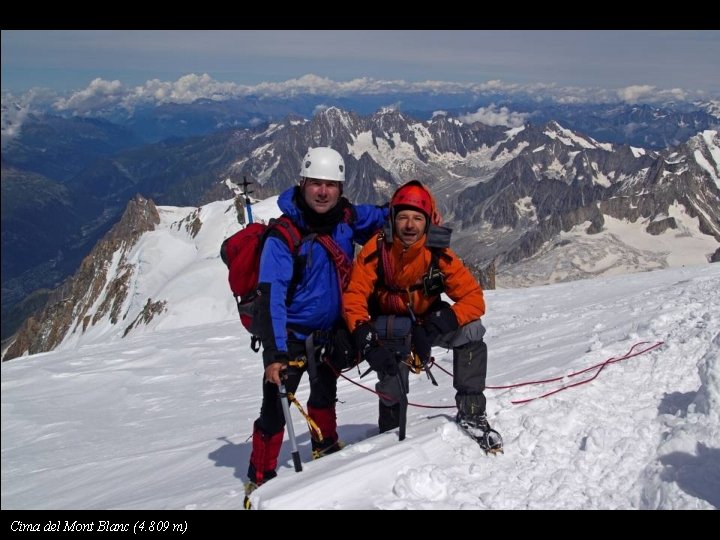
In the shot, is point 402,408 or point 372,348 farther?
point 402,408

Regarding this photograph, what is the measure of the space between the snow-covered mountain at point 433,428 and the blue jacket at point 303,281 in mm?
1517

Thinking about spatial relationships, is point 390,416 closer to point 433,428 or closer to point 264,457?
point 433,428

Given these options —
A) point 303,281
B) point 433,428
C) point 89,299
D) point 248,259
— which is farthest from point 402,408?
point 89,299

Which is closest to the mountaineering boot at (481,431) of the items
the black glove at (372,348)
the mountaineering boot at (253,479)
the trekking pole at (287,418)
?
the black glove at (372,348)

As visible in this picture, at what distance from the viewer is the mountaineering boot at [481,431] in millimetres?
5941

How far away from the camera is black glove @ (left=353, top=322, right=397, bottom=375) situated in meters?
5.99

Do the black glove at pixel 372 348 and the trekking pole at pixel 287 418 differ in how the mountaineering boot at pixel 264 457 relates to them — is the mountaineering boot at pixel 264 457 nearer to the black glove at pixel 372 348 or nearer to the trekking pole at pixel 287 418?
the trekking pole at pixel 287 418

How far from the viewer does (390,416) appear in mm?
7105

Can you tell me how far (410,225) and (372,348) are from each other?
56.6 inches

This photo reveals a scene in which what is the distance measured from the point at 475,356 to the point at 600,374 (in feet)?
7.17

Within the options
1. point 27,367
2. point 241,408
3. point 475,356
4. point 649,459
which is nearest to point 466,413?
point 475,356

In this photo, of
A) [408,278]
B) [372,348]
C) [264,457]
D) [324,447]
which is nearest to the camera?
[372,348]

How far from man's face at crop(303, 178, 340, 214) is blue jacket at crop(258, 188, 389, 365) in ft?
0.66
